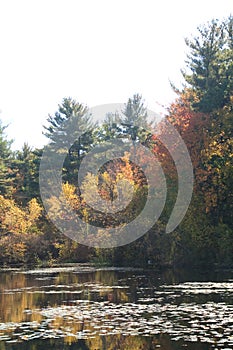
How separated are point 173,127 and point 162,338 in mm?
31272

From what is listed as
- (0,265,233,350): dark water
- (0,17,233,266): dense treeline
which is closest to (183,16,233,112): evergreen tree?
(0,17,233,266): dense treeline

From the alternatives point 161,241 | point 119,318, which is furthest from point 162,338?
point 161,241

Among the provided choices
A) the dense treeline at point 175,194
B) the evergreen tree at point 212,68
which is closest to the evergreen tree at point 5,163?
the dense treeline at point 175,194

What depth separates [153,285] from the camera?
95.7 feet

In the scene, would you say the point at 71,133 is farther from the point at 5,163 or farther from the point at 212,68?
the point at 212,68

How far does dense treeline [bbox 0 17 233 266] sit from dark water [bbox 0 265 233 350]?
646cm

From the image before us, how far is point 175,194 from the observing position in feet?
139

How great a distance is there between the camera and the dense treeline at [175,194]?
3981 centimetres

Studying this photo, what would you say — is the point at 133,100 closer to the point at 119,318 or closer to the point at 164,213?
the point at 164,213

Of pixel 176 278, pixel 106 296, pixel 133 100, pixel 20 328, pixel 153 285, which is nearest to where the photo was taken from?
pixel 20 328

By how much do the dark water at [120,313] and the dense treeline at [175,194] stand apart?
21.2ft

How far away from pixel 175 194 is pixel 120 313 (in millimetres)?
22634

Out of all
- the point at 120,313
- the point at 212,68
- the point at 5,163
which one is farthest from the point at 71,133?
the point at 120,313

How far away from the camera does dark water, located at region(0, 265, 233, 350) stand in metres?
15.8
